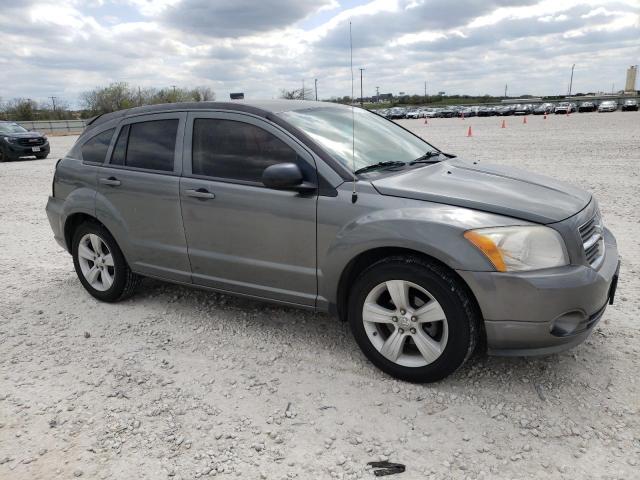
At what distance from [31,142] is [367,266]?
20.0 meters

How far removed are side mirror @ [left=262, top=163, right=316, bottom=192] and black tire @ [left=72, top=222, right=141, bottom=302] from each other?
1.93 m

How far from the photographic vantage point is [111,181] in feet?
14.4

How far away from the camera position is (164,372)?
11.6ft

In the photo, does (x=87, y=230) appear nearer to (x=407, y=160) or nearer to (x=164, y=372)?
(x=164, y=372)

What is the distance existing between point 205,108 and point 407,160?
1592 mm

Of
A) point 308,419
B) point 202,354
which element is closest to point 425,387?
point 308,419

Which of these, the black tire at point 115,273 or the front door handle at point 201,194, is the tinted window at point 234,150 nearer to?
the front door handle at point 201,194

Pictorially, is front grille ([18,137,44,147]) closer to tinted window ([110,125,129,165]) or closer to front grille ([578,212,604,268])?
tinted window ([110,125,129,165])

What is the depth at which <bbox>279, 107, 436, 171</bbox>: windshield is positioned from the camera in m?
3.56

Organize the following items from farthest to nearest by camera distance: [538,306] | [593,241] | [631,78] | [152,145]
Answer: [631,78]
[152,145]
[593,241]
[538,306]

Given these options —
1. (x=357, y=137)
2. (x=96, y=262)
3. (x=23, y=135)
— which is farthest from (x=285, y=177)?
(x=23, y=135)

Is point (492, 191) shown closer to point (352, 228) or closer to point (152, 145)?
point (352, 228)

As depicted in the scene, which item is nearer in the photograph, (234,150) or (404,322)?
(404,322)

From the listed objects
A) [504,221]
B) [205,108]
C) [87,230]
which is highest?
[205,108]
